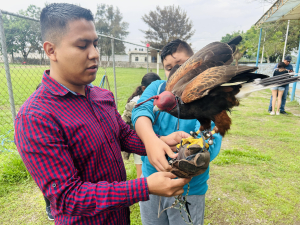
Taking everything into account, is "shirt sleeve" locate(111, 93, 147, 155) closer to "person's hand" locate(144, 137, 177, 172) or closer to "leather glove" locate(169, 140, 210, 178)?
"person's hand" locate(144, 137, 177, 172)

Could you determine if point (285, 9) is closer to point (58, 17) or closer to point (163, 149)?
point (163, 149)

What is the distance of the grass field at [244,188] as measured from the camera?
3162mm

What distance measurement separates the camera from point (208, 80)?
5.13 ft

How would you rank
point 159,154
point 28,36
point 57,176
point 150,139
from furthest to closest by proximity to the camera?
1. point 28,36
2. point 150,139
3. point 159,154
4. point 57,176

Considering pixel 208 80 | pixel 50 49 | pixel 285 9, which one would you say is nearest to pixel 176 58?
pixel 208 80

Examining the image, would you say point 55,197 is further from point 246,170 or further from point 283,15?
point 283,15

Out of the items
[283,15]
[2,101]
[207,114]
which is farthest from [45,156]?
[283,15]

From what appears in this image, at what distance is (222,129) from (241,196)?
276cm

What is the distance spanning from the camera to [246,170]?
14.9 feet

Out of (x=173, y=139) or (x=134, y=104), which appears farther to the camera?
(x=134, y=104)

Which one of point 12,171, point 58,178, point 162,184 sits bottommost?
point 12,171

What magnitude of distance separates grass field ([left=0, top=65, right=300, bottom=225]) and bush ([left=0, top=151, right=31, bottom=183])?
0.08 ft

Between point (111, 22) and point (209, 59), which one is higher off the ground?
point (111, 22)

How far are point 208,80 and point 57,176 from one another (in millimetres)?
1319
